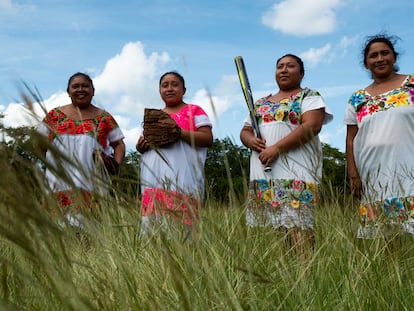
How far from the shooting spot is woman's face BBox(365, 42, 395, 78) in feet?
12.2

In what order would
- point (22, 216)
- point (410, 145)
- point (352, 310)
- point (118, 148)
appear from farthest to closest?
point (118, 148) < point (410, 145) < point (352, 310) < point (22, 216)

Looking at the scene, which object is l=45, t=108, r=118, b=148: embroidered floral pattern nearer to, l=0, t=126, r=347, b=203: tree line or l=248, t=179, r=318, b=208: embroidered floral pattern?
l=0, t=126, r=347, b=203: tree line

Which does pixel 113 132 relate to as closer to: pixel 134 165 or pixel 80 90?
pixel 80 90

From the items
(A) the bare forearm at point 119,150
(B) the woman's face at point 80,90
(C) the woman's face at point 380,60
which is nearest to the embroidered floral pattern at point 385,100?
(C) the woman's face at point 380,60

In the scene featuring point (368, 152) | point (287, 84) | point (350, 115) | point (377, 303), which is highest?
point (287, 84)

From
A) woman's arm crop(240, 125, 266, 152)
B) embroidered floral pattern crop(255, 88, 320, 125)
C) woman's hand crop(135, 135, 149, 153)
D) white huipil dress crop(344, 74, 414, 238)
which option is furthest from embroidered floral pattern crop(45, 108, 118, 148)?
white huipil dress crop(344, 74, 414, 238)

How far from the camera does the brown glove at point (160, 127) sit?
3.79 metres

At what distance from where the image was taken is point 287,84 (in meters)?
3.96

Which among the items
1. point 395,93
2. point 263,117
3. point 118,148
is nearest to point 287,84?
point 263,117

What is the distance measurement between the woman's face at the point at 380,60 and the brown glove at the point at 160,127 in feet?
4.81

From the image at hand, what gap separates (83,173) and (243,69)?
318 centimetres

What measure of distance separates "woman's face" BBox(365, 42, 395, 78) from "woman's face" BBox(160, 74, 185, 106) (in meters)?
1.49


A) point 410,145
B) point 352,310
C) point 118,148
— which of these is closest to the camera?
point 352,310

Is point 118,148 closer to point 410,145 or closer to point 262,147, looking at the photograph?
point 262,147
